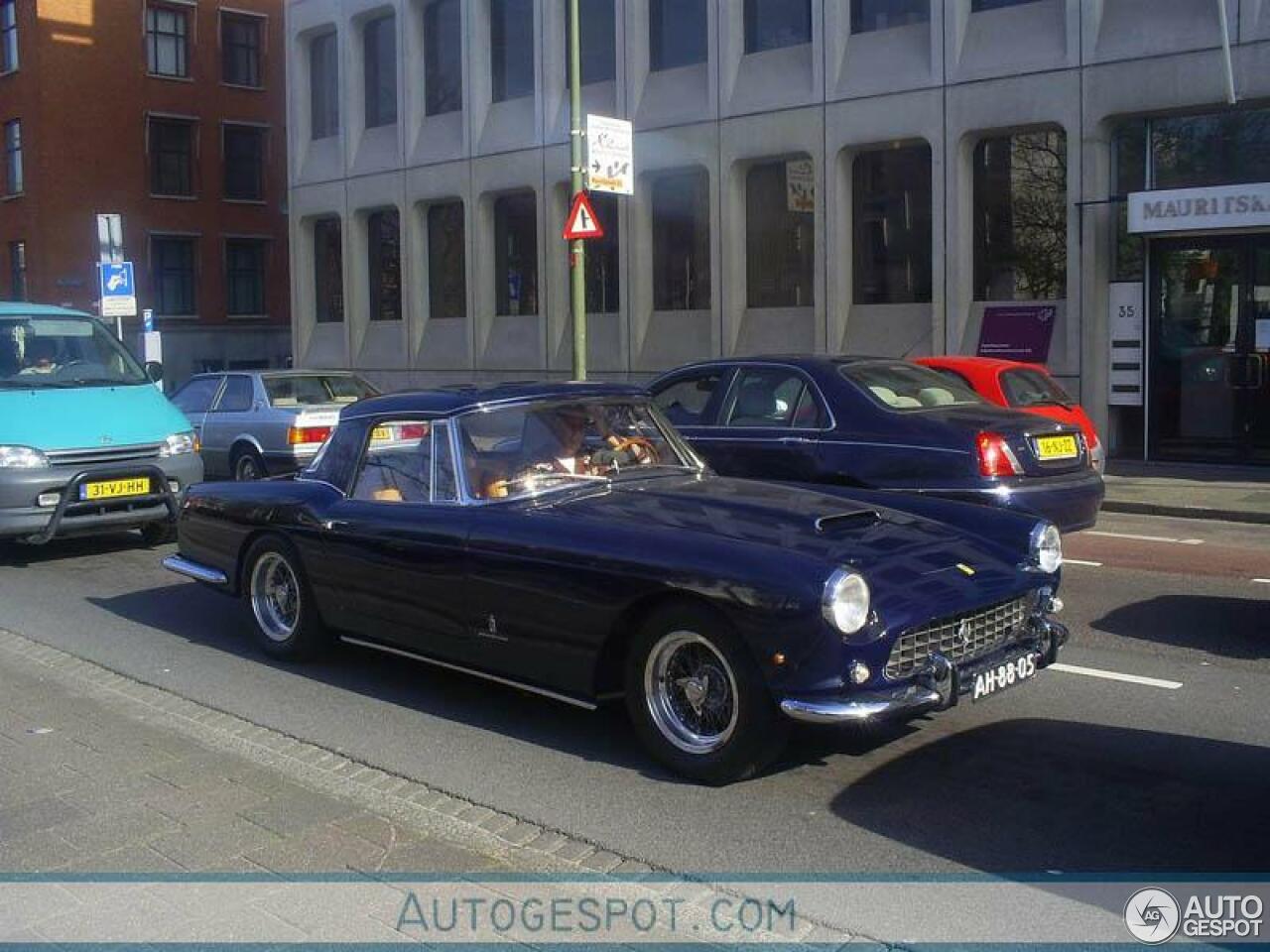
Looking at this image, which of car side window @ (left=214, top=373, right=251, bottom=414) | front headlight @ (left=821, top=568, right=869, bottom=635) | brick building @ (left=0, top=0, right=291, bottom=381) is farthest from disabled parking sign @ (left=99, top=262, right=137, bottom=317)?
brick building @ (left=0, top=0, right=291, bottom=381)

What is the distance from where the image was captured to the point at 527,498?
6.01 metres

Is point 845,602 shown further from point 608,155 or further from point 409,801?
point 608,155

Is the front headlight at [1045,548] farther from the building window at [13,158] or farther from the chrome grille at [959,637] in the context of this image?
the building window at [13,158]

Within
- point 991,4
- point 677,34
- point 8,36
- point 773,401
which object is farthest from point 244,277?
point 773,401

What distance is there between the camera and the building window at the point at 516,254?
23891 millimetres

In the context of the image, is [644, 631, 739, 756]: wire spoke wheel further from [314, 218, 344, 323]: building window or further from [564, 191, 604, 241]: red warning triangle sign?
[314, 218, 344, 323]: building window

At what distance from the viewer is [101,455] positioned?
10539 mm

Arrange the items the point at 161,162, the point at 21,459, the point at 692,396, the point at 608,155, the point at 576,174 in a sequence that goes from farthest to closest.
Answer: the point at 161,162 < the point at 576,174 < the point at 608,155 < the point at 21,459 < the point at 692,396

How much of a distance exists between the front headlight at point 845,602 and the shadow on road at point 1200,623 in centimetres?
327

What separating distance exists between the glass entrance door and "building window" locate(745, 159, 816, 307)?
16.7 feet

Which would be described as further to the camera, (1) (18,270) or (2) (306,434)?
(1) (18,270)

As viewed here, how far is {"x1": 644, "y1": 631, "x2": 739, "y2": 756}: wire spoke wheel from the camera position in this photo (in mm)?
5039

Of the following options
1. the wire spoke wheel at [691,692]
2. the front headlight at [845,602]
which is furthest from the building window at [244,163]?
the front headlight at [845,602]

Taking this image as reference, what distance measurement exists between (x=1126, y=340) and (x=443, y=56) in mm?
14045
